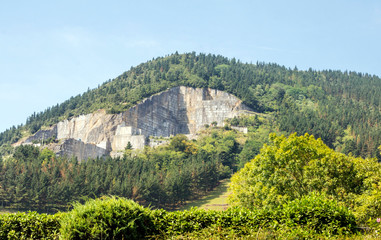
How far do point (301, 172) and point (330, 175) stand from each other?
2731mm

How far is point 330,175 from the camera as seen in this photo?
29531 millimetres

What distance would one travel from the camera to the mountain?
391 ft

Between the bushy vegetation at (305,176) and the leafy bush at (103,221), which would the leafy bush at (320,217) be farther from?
the bushy vegetation at (305,176)

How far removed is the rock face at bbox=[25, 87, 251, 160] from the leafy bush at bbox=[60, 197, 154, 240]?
85.2 m

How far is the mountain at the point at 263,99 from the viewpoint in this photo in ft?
391

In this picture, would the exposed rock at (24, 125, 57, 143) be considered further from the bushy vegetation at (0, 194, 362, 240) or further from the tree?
the bushy vegetation at (0, 194, 362, 240)

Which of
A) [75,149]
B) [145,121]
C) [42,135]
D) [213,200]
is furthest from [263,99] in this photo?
[213,200]

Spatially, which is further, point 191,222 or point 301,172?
point 301,172

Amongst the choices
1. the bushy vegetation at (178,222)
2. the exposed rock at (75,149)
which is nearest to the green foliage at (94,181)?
the exposed rock at (75,149)

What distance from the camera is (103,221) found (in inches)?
569

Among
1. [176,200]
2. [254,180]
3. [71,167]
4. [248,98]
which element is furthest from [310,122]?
[254,180]

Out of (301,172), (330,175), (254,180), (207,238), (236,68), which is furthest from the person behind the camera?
(236,68)

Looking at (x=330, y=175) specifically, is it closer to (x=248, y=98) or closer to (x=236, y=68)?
(x=248, y=98)

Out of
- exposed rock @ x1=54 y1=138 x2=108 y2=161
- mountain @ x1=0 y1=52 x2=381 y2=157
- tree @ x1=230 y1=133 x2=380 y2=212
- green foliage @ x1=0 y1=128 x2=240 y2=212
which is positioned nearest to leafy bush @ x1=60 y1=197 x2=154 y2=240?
tree @ x1=230 y1=133 x2=380 y2=212
